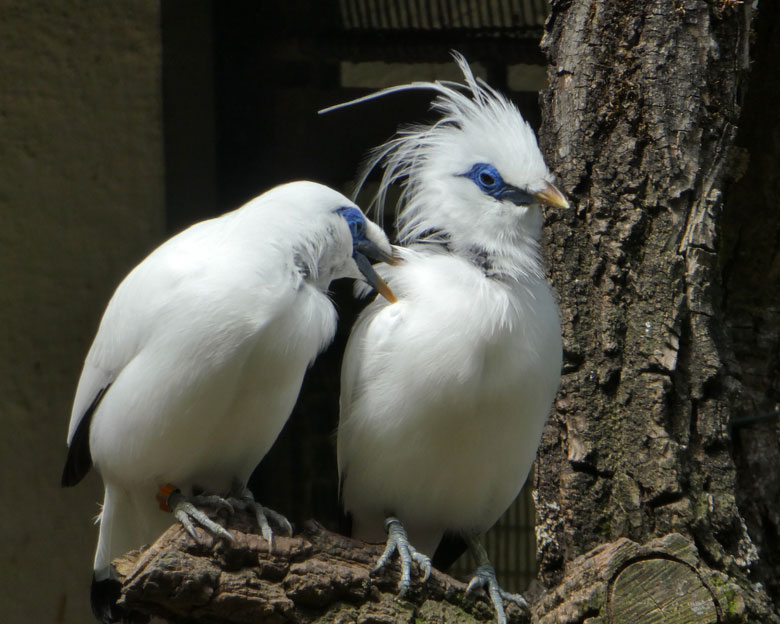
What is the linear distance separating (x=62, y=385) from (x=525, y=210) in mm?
2085

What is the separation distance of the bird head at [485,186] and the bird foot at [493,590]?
0.80 metres

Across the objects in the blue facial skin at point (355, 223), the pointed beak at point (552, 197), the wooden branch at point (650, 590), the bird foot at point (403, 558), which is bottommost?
the bird foot at point (403, 558)

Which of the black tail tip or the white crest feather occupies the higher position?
the white crest feather

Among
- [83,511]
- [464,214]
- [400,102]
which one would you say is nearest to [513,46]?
[400,102]

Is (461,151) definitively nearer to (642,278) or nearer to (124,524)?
(642,278)

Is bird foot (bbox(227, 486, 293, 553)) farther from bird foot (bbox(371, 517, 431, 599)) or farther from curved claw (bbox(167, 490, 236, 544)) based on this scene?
bird foot (bbox(371, 517, 431, 599))

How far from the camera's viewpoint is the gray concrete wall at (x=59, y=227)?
4.13 m

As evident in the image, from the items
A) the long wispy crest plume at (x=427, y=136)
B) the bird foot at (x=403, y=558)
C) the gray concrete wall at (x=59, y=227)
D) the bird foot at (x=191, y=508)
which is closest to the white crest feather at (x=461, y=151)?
the long wispy crest plume at (x=427, y=136)

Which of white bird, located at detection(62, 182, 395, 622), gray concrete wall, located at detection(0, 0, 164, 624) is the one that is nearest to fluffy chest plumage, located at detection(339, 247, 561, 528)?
white bird, located at detection(62, 182, 395, 622)

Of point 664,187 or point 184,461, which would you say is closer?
point 184,461

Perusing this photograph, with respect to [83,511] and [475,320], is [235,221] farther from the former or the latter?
[83,511]

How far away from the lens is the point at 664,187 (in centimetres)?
314

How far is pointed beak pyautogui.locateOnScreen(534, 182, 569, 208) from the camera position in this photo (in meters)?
2.96

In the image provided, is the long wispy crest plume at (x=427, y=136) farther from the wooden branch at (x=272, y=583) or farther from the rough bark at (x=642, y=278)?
the wooden branch at (x=272, y=583)
